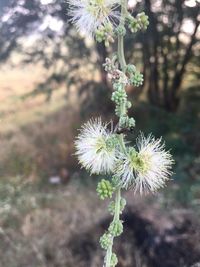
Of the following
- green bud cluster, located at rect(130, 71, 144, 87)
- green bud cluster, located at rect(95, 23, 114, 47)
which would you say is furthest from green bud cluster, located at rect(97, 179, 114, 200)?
green bud cluster, located at rect(95, 23, 114, 47)

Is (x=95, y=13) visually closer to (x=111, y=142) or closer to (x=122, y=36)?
(x=122, y=36)

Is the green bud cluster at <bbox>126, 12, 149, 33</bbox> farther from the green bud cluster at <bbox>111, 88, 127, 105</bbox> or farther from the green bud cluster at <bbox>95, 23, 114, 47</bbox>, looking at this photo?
the green bud cluster at <bbox>111, 88, 127, 105</bbox>

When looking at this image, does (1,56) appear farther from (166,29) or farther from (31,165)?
(166,29)

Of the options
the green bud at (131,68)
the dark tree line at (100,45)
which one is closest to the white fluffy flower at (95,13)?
the green bud at (131,68)

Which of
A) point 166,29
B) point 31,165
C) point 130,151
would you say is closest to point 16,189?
point 31,165

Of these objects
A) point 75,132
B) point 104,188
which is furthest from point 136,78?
point 75,132

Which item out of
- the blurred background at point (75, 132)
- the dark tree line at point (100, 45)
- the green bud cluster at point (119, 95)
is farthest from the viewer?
the dark tree line at point (100, 45)

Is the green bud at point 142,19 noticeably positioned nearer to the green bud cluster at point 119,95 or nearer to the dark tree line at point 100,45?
the green bud cluster at point 119,95
